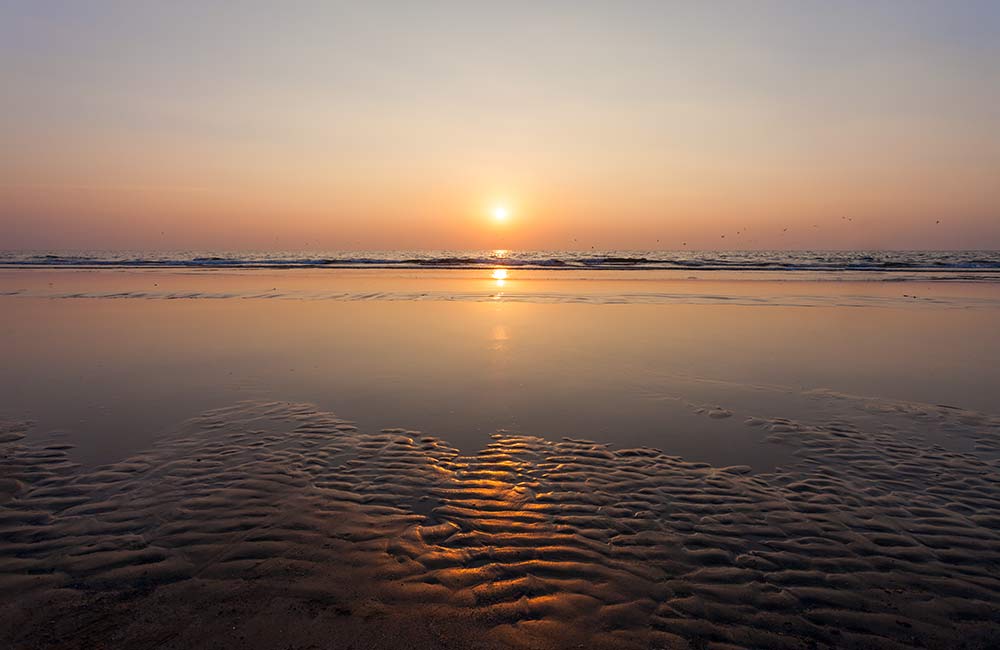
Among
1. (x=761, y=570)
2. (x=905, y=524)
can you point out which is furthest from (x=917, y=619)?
(x=905, y=524)

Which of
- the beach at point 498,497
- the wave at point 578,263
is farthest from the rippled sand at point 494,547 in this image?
the wave at point 578,263

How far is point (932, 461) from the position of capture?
686 centimetres

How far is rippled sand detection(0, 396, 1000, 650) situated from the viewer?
151 inches

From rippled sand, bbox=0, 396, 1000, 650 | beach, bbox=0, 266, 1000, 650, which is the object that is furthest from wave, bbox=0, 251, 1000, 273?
rippled sand, bbox=0, 396, 1000, 650

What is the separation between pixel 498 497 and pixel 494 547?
3.45 feet

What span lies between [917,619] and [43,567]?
23.4ft

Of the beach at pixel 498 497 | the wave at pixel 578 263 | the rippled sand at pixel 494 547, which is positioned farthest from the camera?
the wave at pixel 578 263

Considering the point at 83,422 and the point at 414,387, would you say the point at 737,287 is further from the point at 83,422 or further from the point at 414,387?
the point at 83,422

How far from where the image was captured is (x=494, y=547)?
487 centimetres

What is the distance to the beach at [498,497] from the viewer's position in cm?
395

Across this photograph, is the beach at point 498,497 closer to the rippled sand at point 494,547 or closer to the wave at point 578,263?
the rippled sand at point 494,547

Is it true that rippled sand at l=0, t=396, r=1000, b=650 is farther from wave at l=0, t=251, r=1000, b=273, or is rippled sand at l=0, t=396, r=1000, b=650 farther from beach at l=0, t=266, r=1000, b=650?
wave at l=0, t=251, r=1000, b=273

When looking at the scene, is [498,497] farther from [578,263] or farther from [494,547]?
[578,263]

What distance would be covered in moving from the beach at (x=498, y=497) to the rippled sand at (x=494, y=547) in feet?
0.09
